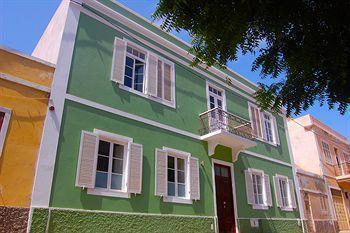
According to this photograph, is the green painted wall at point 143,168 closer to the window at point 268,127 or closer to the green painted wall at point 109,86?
the green painted wall at point 109,86

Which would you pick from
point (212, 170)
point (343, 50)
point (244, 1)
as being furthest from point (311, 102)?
point (212, 170)

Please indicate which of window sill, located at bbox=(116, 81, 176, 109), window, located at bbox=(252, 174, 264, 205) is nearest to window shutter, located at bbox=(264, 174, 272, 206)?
window, located at bbox=(252, 174, 264, 205)

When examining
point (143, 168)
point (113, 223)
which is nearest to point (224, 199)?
point (143, 168)

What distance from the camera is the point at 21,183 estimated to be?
7.04 metres

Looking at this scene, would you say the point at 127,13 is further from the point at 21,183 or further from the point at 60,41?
the point at 21,183

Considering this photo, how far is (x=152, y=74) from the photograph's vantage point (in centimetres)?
1125

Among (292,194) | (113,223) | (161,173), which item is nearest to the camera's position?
(113,223)

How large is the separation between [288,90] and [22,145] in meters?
6.29

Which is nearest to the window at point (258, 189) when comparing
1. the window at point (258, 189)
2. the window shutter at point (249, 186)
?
the window at point (258, 189)

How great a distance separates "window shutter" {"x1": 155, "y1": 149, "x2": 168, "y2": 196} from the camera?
962 centimetres

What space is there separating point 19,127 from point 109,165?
262cm

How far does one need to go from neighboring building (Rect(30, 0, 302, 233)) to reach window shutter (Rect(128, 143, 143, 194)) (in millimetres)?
31

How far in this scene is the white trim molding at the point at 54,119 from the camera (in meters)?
7.27

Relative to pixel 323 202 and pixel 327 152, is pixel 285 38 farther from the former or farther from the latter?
pixel 327 152
